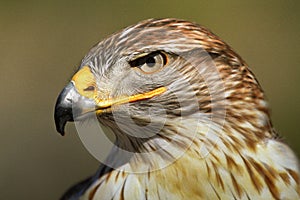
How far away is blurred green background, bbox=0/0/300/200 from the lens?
4.83 metres

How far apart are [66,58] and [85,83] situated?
2797 millimetres

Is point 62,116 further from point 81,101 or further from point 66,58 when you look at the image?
point 66,58

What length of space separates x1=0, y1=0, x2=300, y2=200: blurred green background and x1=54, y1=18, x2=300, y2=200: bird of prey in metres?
2.00

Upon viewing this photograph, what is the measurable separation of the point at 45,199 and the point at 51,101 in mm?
591

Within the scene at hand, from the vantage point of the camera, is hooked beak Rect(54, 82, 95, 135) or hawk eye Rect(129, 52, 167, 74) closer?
hooked beak Rect(54, 82, 95, 135)

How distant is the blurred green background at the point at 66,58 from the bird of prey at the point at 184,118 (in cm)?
200

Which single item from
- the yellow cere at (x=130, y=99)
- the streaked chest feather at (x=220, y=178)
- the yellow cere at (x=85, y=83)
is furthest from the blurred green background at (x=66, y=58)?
the yellow cere at (x=85, y=83)

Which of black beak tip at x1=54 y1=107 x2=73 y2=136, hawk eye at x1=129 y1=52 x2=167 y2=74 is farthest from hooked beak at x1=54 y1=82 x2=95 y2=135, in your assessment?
hawk eye at x1=129 y1=52 x2=167 y2=74

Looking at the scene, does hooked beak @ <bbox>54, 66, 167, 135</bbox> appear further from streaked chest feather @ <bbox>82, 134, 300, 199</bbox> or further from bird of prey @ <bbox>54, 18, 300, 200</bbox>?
streaked chest feather @ <bbox>82, 134, 300, 199</bbox>

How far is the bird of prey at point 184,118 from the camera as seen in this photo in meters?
2.50

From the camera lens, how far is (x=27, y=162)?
496 cm

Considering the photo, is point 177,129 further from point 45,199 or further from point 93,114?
point 45,199

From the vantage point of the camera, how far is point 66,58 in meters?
5.23

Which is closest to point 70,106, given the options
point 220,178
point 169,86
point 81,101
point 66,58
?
point 81,101
